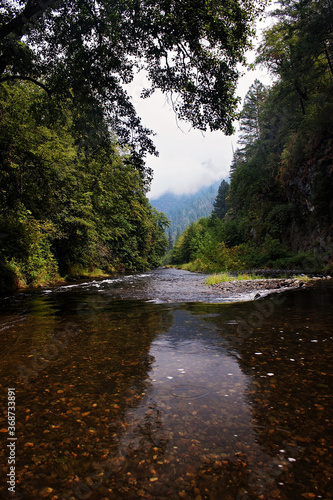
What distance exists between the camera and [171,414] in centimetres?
235

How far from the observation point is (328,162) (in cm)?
1716

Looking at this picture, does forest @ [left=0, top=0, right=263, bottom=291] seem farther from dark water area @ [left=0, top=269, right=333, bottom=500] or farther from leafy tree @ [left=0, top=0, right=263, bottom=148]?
dark water area @ [left=0, top=269, right=333, bottom=500]

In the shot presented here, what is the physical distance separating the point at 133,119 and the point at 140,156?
140cm

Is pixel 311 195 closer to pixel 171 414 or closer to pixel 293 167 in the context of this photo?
pixel 293 167

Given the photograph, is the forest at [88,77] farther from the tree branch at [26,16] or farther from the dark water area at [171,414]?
the dark water area at [171,414]

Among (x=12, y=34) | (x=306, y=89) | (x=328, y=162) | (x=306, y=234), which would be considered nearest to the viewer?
(x=12, y=34)

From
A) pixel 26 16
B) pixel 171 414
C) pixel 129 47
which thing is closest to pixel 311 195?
pixel 129 47

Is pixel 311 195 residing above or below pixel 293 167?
below

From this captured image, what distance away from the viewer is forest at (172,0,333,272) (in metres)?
17.5

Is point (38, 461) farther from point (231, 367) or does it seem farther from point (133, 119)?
point (133, 119)

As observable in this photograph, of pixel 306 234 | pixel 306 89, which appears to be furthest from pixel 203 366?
pixel 306 89

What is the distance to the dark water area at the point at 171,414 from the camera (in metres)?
1.62

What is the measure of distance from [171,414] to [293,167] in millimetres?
24580

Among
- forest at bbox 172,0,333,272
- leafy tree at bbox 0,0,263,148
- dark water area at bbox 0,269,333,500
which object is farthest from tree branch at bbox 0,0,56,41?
forest at bbox 172,0,333,272
